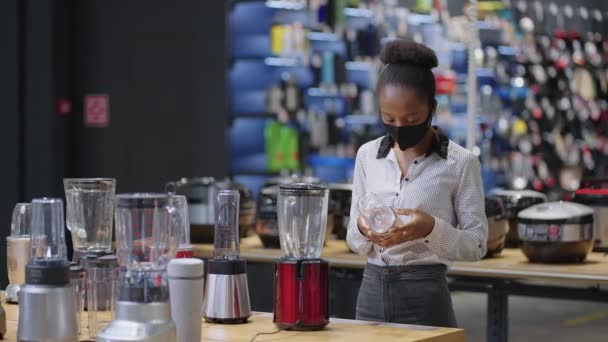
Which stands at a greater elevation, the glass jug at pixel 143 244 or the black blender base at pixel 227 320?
the glass jug at pixel 143 244

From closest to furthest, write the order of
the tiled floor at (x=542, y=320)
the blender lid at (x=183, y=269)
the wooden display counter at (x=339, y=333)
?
the blender lid at (x=183, y=269)
the wooden display counter at (x=339, y=333)
the tiled floor at (x=542, y=320)

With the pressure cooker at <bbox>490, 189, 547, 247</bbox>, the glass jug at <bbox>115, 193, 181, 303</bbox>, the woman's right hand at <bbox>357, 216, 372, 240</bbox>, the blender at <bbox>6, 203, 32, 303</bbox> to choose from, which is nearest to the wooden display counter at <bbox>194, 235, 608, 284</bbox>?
the pressure cooker at <bbox>490, 189, 547, 247</bbox>

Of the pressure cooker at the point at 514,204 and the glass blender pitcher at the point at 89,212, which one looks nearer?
the glass blender pitcher at the point at 89,212

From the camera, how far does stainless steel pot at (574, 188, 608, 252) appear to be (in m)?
5.47

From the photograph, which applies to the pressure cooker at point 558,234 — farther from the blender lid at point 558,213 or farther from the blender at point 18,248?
the blender at point 18,248

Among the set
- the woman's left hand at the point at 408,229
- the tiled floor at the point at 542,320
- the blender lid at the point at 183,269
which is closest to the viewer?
the blender lid at the point at 183,269

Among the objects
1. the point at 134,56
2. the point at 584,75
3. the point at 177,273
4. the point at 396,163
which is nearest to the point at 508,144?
the point at 584,75

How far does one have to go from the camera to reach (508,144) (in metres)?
11.9

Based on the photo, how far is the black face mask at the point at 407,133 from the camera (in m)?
3.45

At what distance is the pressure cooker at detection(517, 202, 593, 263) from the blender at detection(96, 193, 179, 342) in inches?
107

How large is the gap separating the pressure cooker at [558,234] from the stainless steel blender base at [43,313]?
280 centimetres

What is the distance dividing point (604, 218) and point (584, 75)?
20.7 feet

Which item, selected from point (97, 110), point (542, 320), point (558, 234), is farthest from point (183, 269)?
point (542, 320)

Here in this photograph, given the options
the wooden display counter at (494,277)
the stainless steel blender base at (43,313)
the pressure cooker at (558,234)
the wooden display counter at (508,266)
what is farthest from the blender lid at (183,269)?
the pressure cooker at (558,234)
